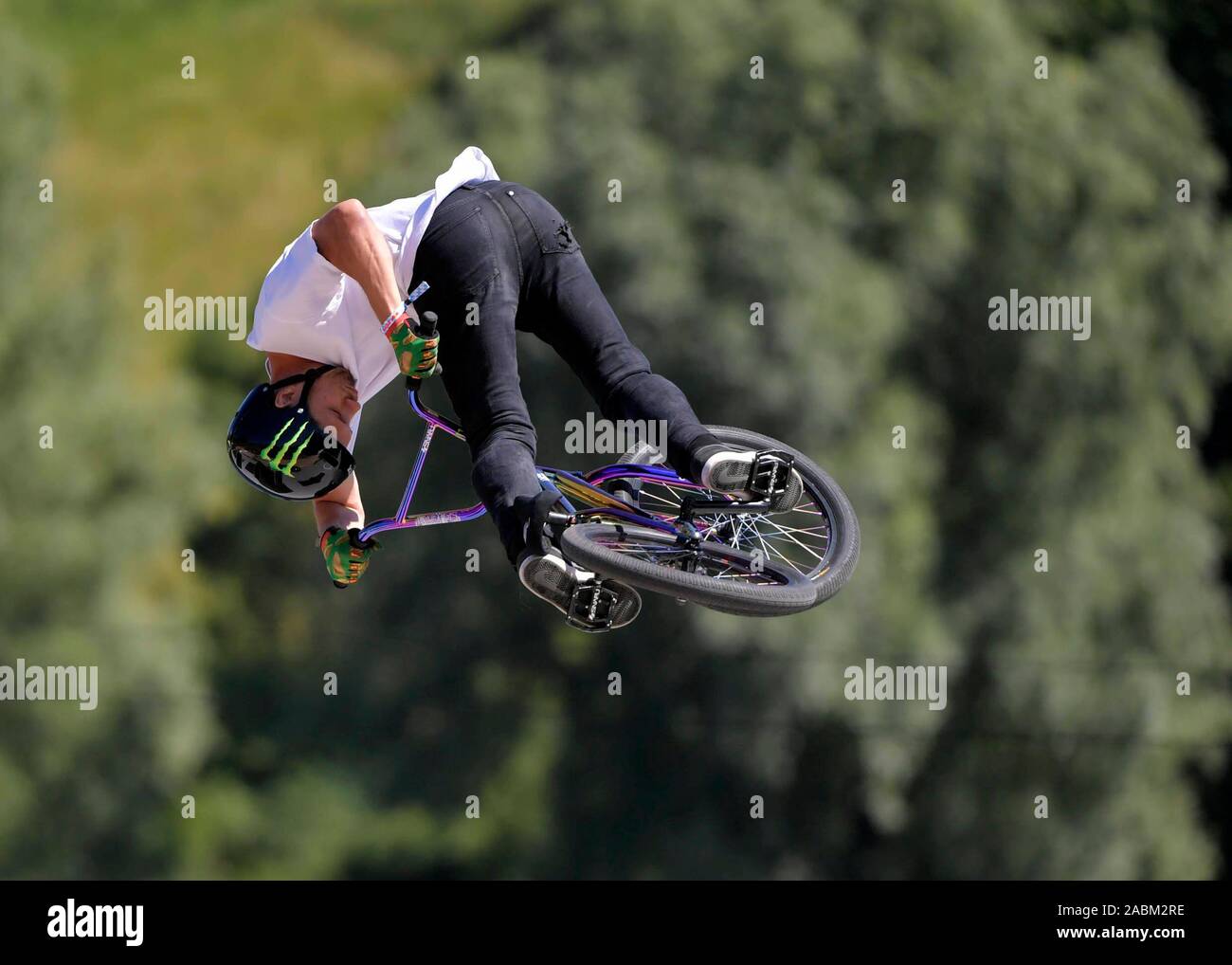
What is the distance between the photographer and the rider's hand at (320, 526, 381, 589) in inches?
251

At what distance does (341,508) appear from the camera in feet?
21.5

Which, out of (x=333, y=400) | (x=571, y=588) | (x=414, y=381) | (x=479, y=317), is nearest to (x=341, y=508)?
(x=333, y=400)

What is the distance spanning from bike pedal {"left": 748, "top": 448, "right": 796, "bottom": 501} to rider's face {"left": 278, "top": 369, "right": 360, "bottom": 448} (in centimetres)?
130

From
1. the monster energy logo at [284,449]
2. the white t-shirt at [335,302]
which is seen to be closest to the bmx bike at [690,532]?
the white t-shirt at [335,302]

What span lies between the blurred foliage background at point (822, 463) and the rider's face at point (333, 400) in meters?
9.94

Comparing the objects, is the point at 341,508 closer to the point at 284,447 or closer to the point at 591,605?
the point at 284,447

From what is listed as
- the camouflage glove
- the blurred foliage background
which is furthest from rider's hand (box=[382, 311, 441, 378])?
the blurred foliage background

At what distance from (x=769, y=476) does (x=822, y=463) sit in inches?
424

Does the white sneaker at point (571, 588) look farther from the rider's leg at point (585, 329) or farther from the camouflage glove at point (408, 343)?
the camouflage glove at point (408, 343)

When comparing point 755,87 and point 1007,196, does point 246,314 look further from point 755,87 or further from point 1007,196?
point 1007,196

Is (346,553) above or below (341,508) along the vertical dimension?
below

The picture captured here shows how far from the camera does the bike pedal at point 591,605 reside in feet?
18.5

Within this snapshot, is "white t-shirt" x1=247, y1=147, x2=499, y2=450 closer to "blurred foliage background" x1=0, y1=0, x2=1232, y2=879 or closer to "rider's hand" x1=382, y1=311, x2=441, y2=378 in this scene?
"rider's hand" x1=382, y1=311, x2=441, y2=378

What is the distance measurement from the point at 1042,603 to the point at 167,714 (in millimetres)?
7940
